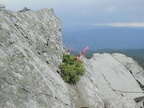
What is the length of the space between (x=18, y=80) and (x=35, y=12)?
7.47 m

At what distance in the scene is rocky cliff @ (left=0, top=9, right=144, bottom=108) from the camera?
1068 cm

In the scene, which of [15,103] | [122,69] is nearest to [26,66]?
[15,103]

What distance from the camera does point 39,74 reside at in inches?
475

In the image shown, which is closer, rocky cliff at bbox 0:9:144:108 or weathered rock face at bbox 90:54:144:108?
rocky cliff at bbox 0:9:144:108

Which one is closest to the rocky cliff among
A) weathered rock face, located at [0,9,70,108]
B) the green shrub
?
weathered rock face, located at [0,9,70,108]

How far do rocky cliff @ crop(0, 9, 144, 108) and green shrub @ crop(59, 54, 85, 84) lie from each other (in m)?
0.32

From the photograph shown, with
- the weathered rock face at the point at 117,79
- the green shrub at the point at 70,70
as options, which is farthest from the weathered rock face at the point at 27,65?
the weathered rock face at the point at 117,79

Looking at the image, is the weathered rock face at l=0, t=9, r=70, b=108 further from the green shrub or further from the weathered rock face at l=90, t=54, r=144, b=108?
the weathered rock face at l=90, t=54, r=144, b=108

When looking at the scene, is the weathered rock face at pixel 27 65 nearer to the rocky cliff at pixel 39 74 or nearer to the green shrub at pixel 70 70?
the rocky cliff at pixel 39 74

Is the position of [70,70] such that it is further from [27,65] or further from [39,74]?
[27,65]

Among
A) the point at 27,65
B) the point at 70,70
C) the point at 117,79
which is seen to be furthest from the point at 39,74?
the point at 117,79

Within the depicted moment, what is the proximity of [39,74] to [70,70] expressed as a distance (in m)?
4.28

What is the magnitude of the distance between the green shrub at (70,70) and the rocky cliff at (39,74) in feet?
1.05

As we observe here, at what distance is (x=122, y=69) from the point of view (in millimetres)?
26797
